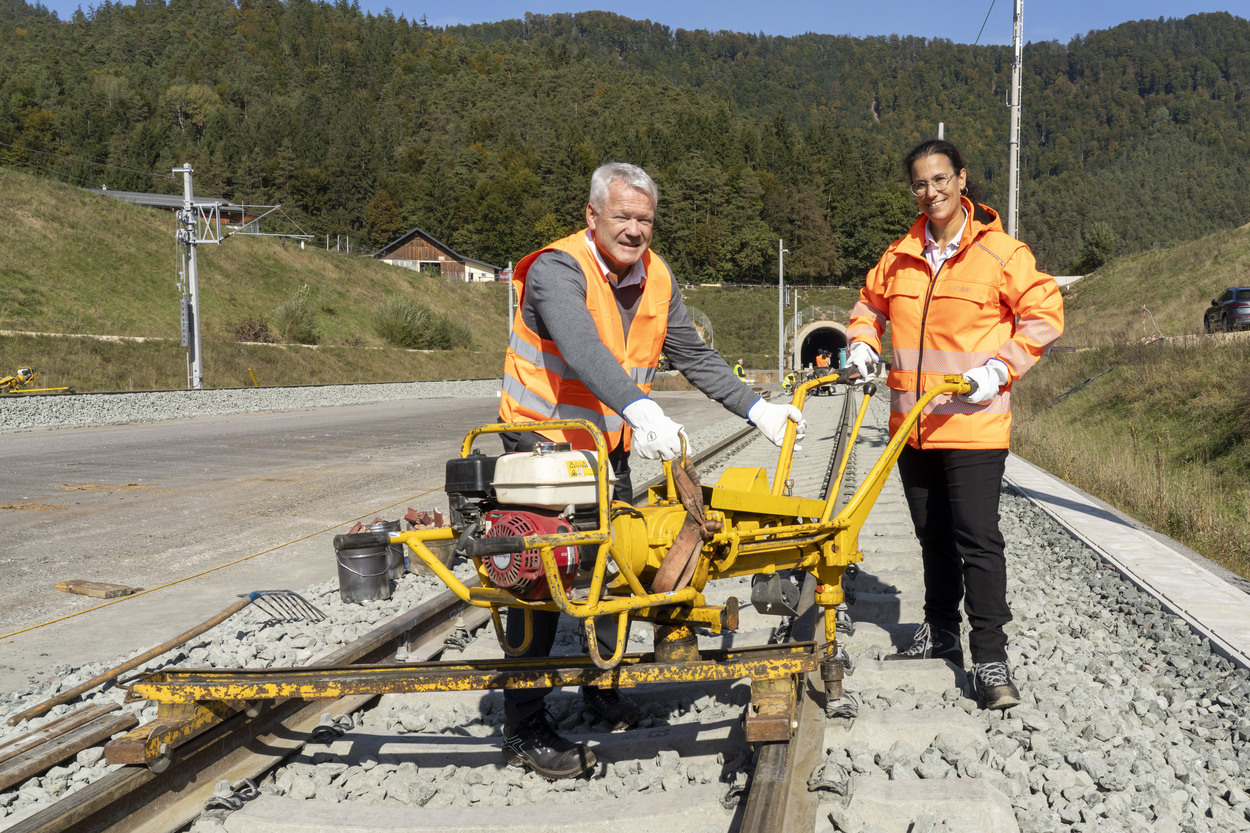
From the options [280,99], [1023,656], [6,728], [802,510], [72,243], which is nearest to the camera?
[802,510]

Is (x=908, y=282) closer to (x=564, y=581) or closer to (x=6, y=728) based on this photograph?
(x=564, y=581)

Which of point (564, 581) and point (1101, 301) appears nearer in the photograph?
point (564, 581)

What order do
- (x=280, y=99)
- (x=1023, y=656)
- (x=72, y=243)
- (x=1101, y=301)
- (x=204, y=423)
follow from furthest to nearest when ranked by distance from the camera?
1. (x=280, y=99)
2. (x=1101, y=301)
3. (x=72, y=243)
4. (x=204, y=423)
5. (x=1023, y=656)

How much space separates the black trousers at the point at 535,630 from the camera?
313 cm

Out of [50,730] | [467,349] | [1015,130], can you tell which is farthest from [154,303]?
[50,730]

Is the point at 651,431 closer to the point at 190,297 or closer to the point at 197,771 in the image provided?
the point at 197,771

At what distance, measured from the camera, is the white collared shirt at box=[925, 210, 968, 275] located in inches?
150

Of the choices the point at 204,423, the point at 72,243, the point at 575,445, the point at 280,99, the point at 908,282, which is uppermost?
the point at 280,99

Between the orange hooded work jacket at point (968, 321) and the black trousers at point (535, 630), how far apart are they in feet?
4.28

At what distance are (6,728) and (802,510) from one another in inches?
126

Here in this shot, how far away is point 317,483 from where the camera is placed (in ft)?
38.7

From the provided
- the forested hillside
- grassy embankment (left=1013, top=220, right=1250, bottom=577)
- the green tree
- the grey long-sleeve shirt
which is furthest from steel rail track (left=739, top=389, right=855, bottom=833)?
the green tree

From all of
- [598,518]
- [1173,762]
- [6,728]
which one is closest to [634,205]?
[598,518]

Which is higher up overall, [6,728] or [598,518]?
[598,518]
